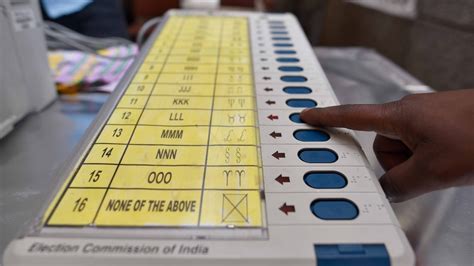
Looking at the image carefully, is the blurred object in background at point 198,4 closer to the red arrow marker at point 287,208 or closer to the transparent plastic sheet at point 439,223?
the transparent plastic sheet at point 439,223

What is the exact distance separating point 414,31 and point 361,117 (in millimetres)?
517

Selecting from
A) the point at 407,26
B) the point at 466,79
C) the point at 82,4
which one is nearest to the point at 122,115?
the point at 466,79

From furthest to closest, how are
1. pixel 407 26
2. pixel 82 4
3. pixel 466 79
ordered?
pixel 82 4 → pixel 407 26 → pixel 466 79

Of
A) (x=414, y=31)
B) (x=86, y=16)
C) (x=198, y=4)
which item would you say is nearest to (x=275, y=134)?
(x=414, y=31)

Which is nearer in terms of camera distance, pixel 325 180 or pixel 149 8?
pixel 325 180

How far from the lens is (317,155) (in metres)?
0.27

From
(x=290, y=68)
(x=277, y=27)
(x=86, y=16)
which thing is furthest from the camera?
(x=86, y=16)

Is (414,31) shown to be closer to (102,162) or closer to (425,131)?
(425,131)

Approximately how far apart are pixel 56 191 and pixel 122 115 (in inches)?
4.0

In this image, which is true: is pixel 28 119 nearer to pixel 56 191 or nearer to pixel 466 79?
pixel 56 191

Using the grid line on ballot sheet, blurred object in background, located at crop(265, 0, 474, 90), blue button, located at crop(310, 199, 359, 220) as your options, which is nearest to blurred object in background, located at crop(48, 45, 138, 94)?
Answer: the grid line on ballot sheet

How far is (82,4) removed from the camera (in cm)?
108

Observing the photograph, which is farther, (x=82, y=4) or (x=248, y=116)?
(x=82, y=4)

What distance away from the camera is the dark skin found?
0.81 ft
